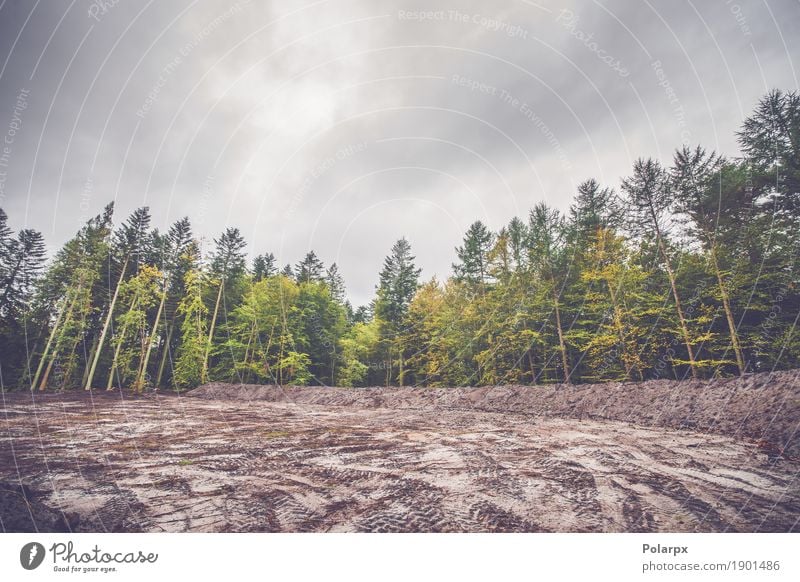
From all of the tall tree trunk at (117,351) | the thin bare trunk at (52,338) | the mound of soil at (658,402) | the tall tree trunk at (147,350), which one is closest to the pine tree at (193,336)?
the tall tree trunk at (147,350)

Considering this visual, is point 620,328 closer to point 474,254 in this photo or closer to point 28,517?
point 474,254

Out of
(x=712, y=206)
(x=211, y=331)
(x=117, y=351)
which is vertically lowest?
(x=117, y=351)

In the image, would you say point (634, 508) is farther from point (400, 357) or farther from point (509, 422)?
point (400, 357)

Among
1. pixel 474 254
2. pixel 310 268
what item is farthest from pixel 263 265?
pixel 474 254

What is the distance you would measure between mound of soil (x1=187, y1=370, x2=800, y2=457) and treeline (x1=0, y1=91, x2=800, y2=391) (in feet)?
22.4

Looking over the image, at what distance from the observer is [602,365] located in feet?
64.1

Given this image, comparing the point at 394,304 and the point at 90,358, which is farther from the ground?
the point at 394,304

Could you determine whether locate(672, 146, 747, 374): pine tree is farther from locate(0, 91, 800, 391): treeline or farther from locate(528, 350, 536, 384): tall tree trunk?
locate(528, 350, 536, 384): tall tree trunk

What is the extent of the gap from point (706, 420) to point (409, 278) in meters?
23.8

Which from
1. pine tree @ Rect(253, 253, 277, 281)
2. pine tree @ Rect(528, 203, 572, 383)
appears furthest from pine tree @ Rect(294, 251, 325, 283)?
pine tree @ Rect(528, 203, 572, 383)

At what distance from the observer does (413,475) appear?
4.08m

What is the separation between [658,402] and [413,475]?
10424mm
